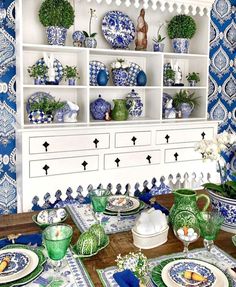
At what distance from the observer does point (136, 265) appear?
974mm

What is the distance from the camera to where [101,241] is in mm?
1198

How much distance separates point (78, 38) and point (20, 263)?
1.95 metres

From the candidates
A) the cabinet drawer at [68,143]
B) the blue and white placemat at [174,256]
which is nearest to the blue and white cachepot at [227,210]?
the blue and white placemat at [174,256]

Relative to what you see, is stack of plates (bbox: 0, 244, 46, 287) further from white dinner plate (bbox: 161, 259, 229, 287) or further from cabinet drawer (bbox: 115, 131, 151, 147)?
cabinet drawer (bbox: 115, 131, 151, 147)

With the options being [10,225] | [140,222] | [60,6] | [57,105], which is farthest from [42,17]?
[140,222]

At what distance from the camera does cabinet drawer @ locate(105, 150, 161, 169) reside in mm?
2637

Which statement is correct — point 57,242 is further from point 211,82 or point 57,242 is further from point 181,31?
point 211,82

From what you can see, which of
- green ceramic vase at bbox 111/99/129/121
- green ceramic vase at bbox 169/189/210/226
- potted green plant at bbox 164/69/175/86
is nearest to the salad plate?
green ceramic vase at bbox 169/189/210/226

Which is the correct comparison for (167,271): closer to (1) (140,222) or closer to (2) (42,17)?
(1) (140,222)

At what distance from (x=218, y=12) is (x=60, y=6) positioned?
5.32ft

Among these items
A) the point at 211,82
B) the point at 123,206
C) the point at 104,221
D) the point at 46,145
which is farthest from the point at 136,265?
the point at 211,82

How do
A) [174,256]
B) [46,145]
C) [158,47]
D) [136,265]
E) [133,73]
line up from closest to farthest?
[136,265], [174,256], [46,145], [158,47], [133,73]

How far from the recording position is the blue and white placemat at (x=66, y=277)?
0.98 meters

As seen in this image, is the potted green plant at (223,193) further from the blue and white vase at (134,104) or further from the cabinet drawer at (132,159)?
the blue and white vase at (134,104)
